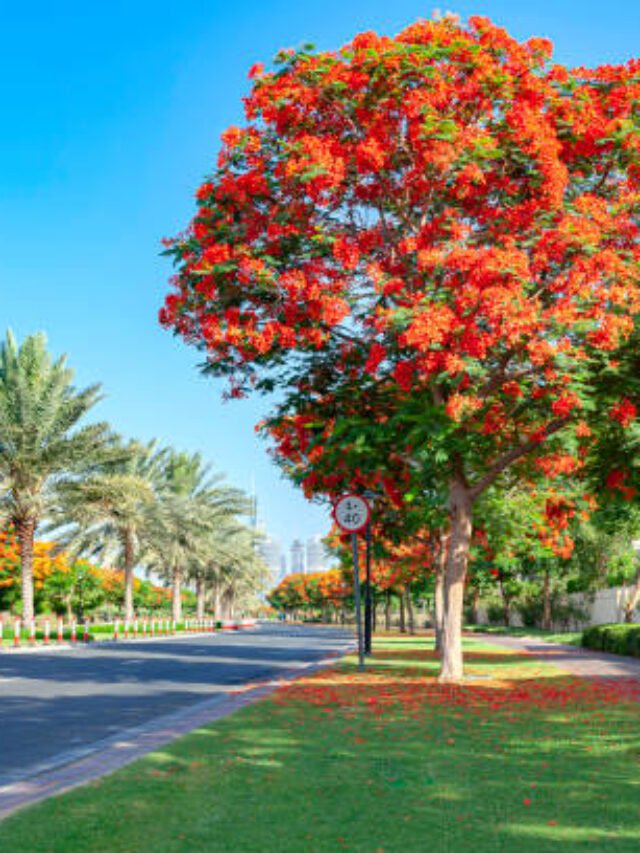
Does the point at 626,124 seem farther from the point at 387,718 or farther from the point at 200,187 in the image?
the point at 387,718

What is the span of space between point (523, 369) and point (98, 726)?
27.0ft

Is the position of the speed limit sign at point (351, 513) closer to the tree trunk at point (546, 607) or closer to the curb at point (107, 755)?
the curb at point (107, 755)

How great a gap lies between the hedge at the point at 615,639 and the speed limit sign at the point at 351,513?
11287 mm

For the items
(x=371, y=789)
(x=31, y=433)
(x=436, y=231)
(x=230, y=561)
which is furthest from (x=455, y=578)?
(x=230, y=561)

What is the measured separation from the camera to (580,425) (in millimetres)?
14055

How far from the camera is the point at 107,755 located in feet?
28.1

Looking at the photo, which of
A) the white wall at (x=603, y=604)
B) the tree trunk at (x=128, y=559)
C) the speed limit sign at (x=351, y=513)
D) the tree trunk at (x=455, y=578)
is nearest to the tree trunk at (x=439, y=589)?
the tree trunk at (x=455, y=578)

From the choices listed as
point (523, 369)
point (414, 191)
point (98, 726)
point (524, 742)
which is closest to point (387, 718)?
point (524, 742)

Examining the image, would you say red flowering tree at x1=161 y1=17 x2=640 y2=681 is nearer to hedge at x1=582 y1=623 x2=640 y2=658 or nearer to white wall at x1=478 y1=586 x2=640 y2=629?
hedge at x1=582 y1=623 x2=640 y2=658

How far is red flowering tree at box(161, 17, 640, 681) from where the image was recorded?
12.9 meters

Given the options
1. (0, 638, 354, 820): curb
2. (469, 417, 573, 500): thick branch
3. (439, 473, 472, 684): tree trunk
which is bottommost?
(0, 638, 354, 820): curb

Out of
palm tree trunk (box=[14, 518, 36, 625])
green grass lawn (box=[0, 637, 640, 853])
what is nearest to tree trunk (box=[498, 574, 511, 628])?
palm tree trunk (box=[14, 518, 36, 625])

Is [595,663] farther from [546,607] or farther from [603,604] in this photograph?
[546,607]

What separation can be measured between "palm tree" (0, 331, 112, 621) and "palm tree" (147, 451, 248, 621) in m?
12.3
